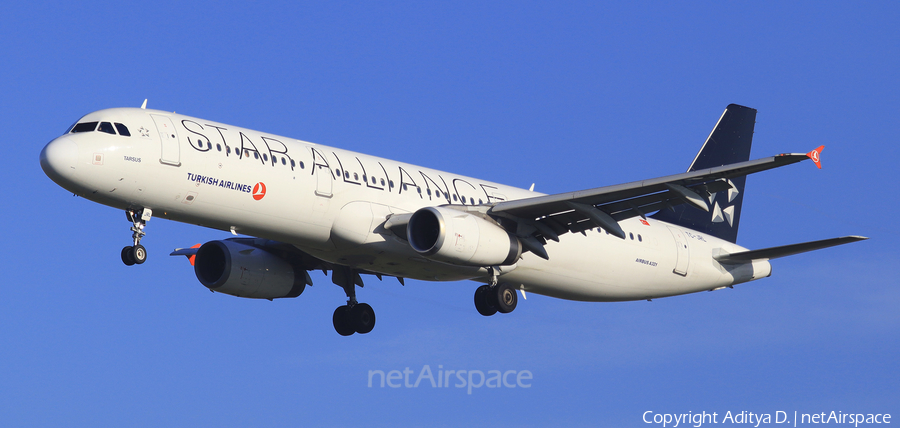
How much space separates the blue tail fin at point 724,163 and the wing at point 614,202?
882 cm

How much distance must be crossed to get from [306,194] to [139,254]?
477 cm

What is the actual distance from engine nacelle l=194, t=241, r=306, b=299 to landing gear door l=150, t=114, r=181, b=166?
7.27 m

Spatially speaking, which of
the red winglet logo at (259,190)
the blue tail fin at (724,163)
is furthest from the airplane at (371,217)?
the blue tail fin at (724,163)

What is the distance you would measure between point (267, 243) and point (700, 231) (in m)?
16.4

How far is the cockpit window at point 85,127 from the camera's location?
26438mm

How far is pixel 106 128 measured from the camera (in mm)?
26422

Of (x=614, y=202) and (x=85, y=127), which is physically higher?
(x=614, y=202)

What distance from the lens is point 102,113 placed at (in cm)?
2688

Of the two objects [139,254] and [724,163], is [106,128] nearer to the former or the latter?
[139,254]

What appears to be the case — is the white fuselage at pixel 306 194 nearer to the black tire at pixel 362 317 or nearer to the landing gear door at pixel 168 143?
the landing gear door at pixel 168 143

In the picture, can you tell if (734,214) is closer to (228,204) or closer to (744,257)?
(744,257)

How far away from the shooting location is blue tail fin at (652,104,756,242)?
39.3m

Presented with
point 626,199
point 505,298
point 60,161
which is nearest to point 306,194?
point 60,161

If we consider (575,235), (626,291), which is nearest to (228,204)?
(575,235)
